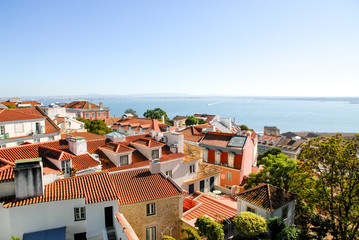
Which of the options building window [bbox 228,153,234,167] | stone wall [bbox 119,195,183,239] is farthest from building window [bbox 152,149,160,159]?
building window [bbox 228,153,234,167]

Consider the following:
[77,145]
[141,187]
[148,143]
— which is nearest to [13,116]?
[77,145]

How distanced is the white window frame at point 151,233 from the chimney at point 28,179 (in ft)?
24.7

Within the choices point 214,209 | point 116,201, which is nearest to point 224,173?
point 214,209

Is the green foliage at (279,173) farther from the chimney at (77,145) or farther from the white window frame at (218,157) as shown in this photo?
the chimney at (77,145)

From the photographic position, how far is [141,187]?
1694cm

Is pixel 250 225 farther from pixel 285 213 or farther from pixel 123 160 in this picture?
pixel 123 160

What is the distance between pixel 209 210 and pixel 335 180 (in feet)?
32.7

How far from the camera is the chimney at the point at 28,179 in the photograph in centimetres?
1241

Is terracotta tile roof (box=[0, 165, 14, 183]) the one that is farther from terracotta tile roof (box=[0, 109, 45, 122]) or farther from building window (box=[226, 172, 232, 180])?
building window (box=[226, 172, 232, 180])

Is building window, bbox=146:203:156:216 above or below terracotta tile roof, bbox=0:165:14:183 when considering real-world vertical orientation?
below

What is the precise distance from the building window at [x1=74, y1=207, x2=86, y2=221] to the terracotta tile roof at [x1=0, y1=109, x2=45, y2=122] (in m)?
23.0

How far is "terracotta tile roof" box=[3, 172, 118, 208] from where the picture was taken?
41.5 ft

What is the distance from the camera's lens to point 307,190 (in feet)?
58.4

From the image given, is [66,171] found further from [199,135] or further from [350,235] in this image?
[199,135]
